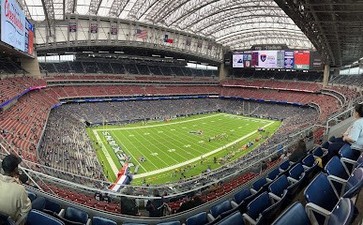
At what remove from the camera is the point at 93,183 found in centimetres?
2019

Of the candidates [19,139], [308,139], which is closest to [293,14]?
[308,139]

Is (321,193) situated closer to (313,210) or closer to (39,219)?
(313,210)

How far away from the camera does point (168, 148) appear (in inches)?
1465

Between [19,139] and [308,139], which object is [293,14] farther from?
[19,139]

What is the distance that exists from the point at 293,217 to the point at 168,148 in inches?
1337

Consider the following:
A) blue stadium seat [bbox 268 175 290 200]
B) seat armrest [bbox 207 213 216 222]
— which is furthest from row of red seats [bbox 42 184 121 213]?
blue stadium seat [bbox 268 175 290 200]

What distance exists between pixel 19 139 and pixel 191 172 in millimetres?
14552

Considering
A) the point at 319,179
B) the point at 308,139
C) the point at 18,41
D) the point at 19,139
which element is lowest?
the point at 19,139

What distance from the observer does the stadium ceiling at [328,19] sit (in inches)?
835

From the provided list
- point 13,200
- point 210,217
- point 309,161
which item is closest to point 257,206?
point 210,217

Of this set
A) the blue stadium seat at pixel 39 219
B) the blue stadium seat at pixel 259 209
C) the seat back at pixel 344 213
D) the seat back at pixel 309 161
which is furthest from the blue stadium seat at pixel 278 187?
the blue stadium seat at pixel 39 219

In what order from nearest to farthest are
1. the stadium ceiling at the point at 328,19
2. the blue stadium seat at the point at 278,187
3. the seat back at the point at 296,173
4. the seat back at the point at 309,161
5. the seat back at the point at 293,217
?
the seat back at the point at 293,217 → the blue stadium seat at the point at 278,187 → the seat back at the point at 296,173 → the seat back at the point at 309,161 → the stadium ceiling at the point at 328,19

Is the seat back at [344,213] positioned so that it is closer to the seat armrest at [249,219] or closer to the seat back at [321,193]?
the seat back at [321,193]

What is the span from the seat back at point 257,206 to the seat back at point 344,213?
2.28 meters
